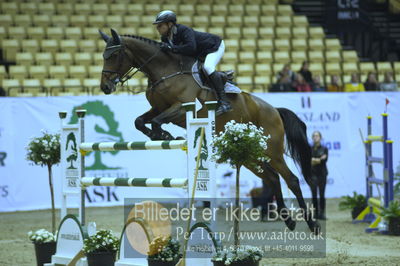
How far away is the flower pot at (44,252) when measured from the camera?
7012mm

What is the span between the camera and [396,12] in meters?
18.7

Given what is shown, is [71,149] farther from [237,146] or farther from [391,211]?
[391,211]

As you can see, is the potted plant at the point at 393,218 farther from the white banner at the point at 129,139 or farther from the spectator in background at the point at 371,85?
the spectator in background at the point at 371,85

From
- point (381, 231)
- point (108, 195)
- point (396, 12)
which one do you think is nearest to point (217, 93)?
point (381, 231)

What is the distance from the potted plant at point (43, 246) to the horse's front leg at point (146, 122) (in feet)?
4.64

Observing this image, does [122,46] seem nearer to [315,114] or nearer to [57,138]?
[57,138]

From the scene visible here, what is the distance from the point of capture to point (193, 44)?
7.50m

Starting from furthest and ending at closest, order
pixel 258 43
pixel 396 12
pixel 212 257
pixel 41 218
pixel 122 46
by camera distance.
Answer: pixel 396 12, pixel 258 43, pixel 41 218, pixel 122 46, pixel 212 257

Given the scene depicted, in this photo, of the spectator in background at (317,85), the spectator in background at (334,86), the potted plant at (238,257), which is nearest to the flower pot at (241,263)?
the potted plant at (238,257)

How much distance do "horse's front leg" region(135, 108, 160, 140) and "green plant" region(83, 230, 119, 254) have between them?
1.14 m

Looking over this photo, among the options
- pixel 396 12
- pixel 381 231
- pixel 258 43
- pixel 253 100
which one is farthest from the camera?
pixel 396 12

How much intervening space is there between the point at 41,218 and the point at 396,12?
37.8ft

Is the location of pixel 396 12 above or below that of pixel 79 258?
above

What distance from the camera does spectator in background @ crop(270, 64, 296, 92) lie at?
1349 cm
